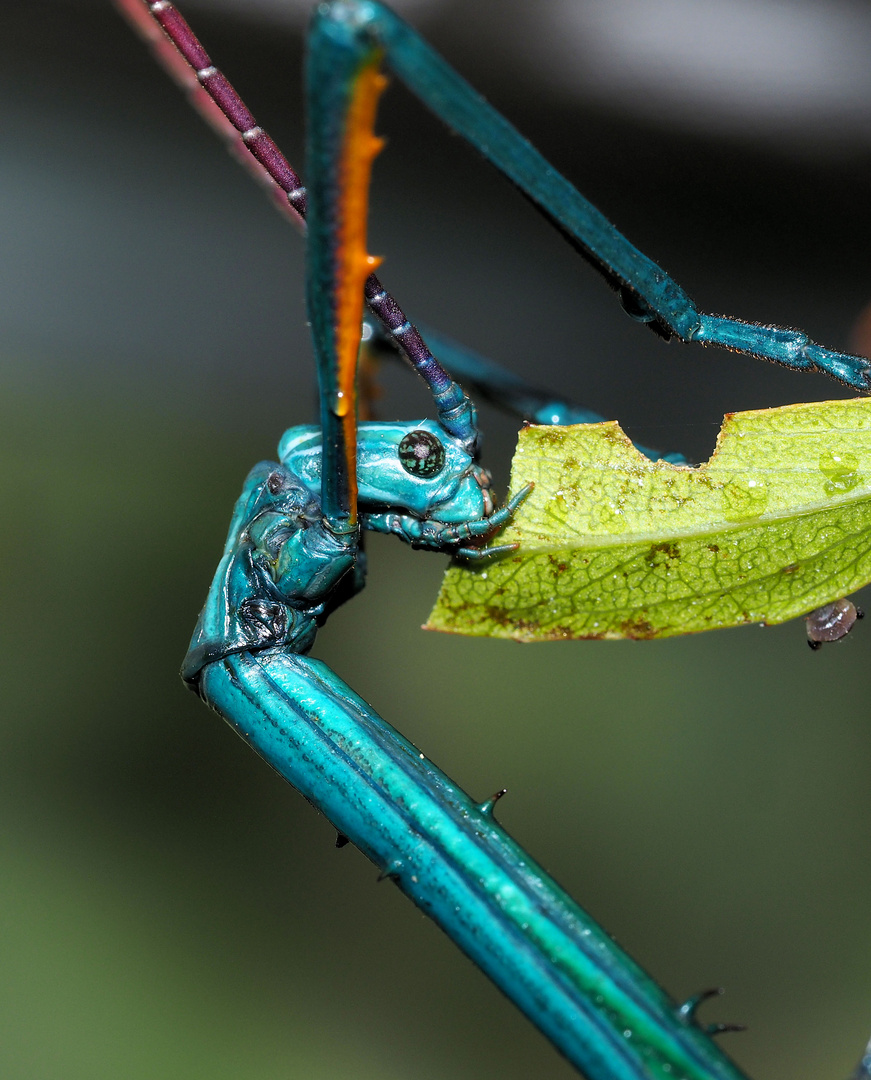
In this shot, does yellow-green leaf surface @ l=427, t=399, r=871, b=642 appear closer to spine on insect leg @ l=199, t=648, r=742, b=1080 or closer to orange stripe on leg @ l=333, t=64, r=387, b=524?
spine on insect leg @ l=199, t=648, r=742, b=1080

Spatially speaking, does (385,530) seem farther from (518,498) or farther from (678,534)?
(678,534)

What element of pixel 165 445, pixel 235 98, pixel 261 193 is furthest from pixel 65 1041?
pixel 261 193

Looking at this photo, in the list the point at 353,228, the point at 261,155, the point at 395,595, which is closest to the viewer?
the point at 353,228

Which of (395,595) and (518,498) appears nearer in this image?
(518,498)

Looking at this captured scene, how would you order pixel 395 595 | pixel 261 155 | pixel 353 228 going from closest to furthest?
pixel 353 228, pixel 261 155, pixel 395 595

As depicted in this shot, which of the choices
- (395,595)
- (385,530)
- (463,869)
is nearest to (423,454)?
(385,530)

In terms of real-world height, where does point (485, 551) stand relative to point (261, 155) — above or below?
below

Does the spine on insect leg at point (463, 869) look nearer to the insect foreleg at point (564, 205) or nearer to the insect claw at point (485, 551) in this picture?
the insect claw at point (485, 551)

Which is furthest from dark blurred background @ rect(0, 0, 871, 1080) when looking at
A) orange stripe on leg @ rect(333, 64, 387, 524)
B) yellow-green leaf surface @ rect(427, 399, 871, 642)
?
orange stripe on leg @ rect(333, 64, 387, 524)
